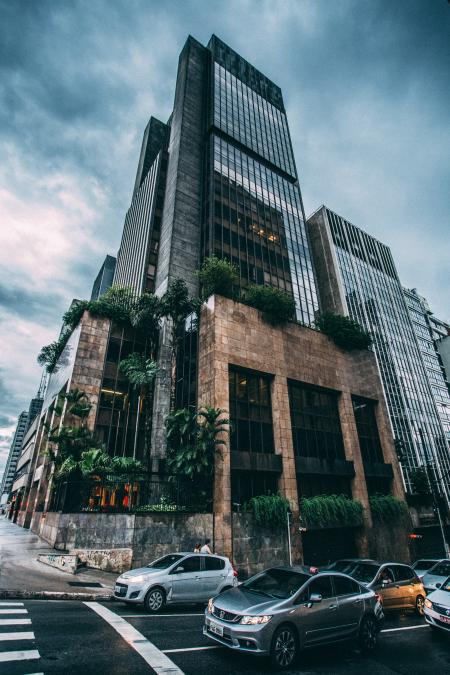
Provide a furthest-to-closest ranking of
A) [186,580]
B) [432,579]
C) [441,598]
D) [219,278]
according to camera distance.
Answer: [219,278] → [432,579] → [186,580] → [441,598]

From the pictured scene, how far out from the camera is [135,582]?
32.1 ft

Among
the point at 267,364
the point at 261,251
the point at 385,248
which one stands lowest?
the point at 267,364

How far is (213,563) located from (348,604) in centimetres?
506

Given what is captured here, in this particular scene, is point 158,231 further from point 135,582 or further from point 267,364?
point 135,582

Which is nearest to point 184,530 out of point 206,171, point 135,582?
point 135,582

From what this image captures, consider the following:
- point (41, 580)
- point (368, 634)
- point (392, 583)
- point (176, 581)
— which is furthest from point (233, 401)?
point (368, 634)

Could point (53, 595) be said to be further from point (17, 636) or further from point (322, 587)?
point (322, 587)

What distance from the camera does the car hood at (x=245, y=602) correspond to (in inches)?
257

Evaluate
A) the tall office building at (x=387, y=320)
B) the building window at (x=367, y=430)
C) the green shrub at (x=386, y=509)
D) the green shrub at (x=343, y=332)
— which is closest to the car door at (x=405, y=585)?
the green shrub at (x=386, y=509)

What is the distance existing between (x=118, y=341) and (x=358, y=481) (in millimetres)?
22193

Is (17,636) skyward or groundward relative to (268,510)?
groundward

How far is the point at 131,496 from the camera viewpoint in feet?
54.9

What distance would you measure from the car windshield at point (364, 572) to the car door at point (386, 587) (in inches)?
7.6

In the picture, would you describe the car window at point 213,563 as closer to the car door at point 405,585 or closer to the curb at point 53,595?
the curb at point 53,595
